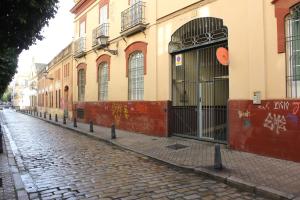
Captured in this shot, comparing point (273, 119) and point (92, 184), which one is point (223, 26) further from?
point (92, 184)

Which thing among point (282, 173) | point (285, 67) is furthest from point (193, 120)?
point (282, 173)

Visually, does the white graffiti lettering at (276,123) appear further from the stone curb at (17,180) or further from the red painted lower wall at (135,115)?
the stone curb at (17,180)

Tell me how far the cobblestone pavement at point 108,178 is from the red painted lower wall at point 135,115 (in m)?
3.11

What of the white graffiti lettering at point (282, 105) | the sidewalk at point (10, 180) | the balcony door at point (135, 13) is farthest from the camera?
the balcony door at point (135, 13)

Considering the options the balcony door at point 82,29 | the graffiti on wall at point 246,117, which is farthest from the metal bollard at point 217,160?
the balcony door at point 82,29

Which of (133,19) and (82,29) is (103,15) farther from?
(133,19)

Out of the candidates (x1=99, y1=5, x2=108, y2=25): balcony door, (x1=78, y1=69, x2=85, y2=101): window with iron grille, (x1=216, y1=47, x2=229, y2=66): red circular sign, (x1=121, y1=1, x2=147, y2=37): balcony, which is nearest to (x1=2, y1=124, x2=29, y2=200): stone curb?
(x1=216, y1=47, x2=229, y2=66): red circular sign

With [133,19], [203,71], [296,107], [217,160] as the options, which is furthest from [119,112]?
[296,107]

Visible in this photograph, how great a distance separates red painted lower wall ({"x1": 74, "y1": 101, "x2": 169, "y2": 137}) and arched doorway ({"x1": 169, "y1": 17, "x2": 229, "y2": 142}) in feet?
1.76

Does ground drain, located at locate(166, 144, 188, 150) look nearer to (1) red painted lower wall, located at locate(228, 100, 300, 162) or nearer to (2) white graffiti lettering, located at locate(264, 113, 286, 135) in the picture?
(1) red painted lower wall, located at locate(228, 100, 300, 162)

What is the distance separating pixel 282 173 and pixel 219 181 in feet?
4.47

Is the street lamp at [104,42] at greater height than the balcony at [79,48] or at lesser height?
lesser

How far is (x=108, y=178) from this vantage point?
7871 mm

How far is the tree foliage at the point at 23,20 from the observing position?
567 cm
